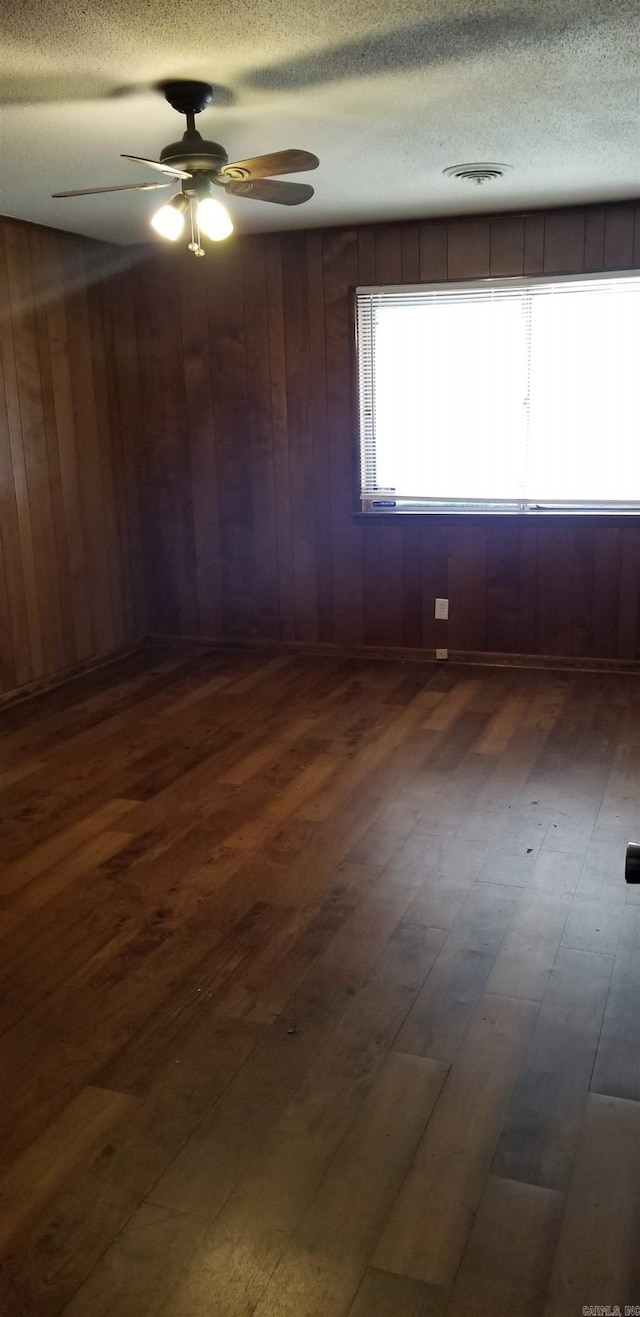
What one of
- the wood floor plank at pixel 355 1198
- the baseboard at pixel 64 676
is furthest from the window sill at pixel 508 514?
the wood floor plank at pixel 355 1198

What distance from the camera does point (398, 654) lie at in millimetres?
5848

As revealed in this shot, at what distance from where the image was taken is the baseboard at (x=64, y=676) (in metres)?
5.26

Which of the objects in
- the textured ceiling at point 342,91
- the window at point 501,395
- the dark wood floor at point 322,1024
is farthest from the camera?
the window at point 501,395

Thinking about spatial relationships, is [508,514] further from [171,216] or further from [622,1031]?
[622,1031]

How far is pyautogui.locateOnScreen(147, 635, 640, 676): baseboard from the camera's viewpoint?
5.46 meters

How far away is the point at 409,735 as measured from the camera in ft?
15.0

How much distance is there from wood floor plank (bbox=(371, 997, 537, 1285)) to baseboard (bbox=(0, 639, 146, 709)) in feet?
11.1

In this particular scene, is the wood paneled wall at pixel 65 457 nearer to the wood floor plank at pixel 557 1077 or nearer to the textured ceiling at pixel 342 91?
the textured ceiling at pixel 342 91

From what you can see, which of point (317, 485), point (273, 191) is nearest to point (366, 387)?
point (317, 485)

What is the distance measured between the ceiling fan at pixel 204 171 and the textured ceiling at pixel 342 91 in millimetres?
102

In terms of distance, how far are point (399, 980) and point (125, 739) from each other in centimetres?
231

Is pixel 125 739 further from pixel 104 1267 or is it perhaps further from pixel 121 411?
pixel 104 1267

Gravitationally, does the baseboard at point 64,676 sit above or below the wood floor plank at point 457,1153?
above

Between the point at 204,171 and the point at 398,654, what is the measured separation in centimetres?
305
